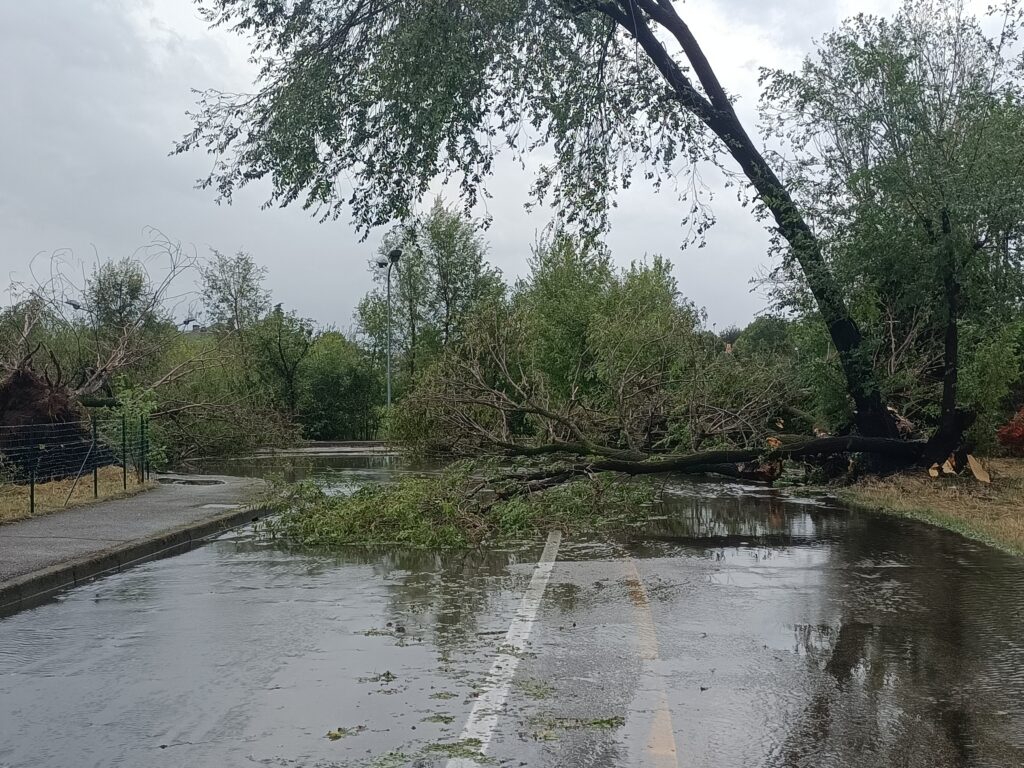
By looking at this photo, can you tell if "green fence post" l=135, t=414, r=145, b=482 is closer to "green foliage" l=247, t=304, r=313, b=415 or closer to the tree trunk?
the tree trunk

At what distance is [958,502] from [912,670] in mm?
10870

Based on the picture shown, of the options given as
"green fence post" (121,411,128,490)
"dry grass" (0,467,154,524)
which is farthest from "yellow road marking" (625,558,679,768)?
"green fence post" (121,411,128,490)

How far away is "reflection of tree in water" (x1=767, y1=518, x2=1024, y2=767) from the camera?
499 centimetres

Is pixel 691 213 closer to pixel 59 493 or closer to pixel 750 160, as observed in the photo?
pixel 750 160

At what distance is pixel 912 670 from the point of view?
6.42m

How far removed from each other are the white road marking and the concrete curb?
4.39 m

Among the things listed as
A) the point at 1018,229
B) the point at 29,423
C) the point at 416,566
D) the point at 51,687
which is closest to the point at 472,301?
the point at 29,423

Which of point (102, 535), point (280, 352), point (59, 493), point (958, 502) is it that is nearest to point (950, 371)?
point (958, 502)

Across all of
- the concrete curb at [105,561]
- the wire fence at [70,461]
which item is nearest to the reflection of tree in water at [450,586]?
the concrete curb at [105,561]

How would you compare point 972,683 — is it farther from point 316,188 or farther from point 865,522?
point 316,188

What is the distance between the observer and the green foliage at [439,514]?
12.9 meters

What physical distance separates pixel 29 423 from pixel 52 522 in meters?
6.10

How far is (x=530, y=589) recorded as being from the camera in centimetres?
945

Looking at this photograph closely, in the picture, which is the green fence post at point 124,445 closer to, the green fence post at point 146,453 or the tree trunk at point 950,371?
the green fence post at point 146,453
